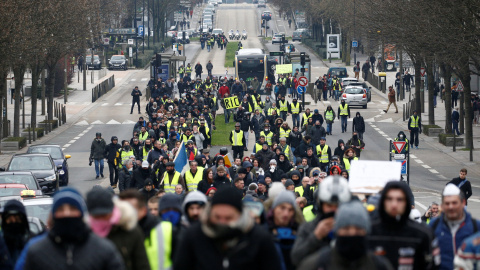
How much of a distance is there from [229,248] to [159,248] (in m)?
1.70

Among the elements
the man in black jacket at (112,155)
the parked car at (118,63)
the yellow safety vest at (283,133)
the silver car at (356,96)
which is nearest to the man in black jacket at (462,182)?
the yellow safety vest at (283,133)

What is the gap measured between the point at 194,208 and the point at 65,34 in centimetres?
3800

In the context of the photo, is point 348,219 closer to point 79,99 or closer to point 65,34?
point 65,34

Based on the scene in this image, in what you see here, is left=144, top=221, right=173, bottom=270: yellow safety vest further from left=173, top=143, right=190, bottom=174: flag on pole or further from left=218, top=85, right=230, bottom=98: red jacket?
left=218, top=85, right=230, bottom=98: red jacket

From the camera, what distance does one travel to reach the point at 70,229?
6809 millimetres

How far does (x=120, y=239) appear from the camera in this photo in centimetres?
782

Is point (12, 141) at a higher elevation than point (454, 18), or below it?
below

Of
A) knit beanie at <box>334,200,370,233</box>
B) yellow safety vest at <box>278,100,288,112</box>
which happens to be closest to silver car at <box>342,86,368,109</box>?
yellow safety vest at <box>278,100,288,112</box>

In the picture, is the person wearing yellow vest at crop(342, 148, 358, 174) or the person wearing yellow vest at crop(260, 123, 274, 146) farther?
the person wearing yellow vest at crop(260, 123, 274, 146)

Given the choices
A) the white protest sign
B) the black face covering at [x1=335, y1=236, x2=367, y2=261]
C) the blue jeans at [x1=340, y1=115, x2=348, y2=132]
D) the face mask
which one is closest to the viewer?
the black face covering at [x1=335, y1=236, x2=367, y2=261]

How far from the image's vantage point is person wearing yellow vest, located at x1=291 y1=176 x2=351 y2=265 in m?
7.76

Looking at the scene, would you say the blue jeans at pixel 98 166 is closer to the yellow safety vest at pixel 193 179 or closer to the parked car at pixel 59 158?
the parked car at pixel 59 158

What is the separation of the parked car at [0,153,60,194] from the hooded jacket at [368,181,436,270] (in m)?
20.0

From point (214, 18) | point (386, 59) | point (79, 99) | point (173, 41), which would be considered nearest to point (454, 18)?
point (79, 99)
